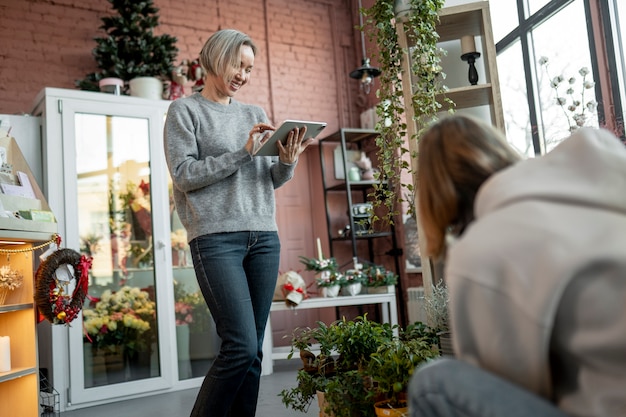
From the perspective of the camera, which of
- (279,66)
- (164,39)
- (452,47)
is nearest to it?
(452,47)

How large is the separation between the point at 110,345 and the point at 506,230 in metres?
3.44

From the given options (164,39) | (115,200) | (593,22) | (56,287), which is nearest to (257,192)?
(56,287)

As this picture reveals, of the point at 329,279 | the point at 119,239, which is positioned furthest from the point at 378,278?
the point at 119,239

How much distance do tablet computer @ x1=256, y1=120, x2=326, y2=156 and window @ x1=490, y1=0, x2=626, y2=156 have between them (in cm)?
164

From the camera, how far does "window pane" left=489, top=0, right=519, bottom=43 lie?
14.0 feet

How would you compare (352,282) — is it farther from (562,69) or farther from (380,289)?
(562,69)

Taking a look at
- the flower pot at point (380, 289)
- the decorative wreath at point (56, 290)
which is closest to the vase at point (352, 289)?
the flower pot at point (380, 289)

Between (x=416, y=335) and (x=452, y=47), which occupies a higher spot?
(x=452, y=47)

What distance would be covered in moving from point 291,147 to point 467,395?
129 centimetres

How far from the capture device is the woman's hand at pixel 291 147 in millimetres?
2059

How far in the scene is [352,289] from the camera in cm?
446

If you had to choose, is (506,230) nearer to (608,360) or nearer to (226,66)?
(608,360)

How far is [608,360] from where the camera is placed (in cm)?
87

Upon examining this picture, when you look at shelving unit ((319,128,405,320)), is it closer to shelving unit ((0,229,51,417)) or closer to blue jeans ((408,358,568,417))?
shelving unit ((0,229,51,417))
